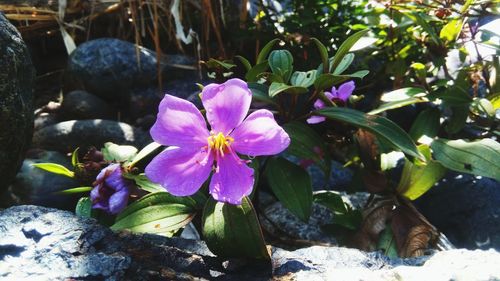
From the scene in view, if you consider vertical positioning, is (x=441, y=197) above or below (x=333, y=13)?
below

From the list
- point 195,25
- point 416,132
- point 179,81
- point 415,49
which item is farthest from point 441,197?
point 195,25

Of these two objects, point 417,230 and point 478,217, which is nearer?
point 417,230

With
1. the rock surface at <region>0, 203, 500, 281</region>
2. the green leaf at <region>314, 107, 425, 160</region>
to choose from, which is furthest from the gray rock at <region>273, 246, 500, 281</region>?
the green leaf at <region>314, 107, 425, 160</region>

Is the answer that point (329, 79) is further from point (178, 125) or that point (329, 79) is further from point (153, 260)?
point (153, 260)

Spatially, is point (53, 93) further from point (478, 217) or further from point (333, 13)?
point (478, 217)

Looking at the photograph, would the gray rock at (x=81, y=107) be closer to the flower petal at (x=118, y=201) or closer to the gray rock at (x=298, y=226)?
the gray rock at (x=298, y=226)

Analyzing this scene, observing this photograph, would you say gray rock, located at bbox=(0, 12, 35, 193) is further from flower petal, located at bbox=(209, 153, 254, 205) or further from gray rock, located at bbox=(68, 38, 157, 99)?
gray rock, located at bbox=(68, 38, 157, 99)
